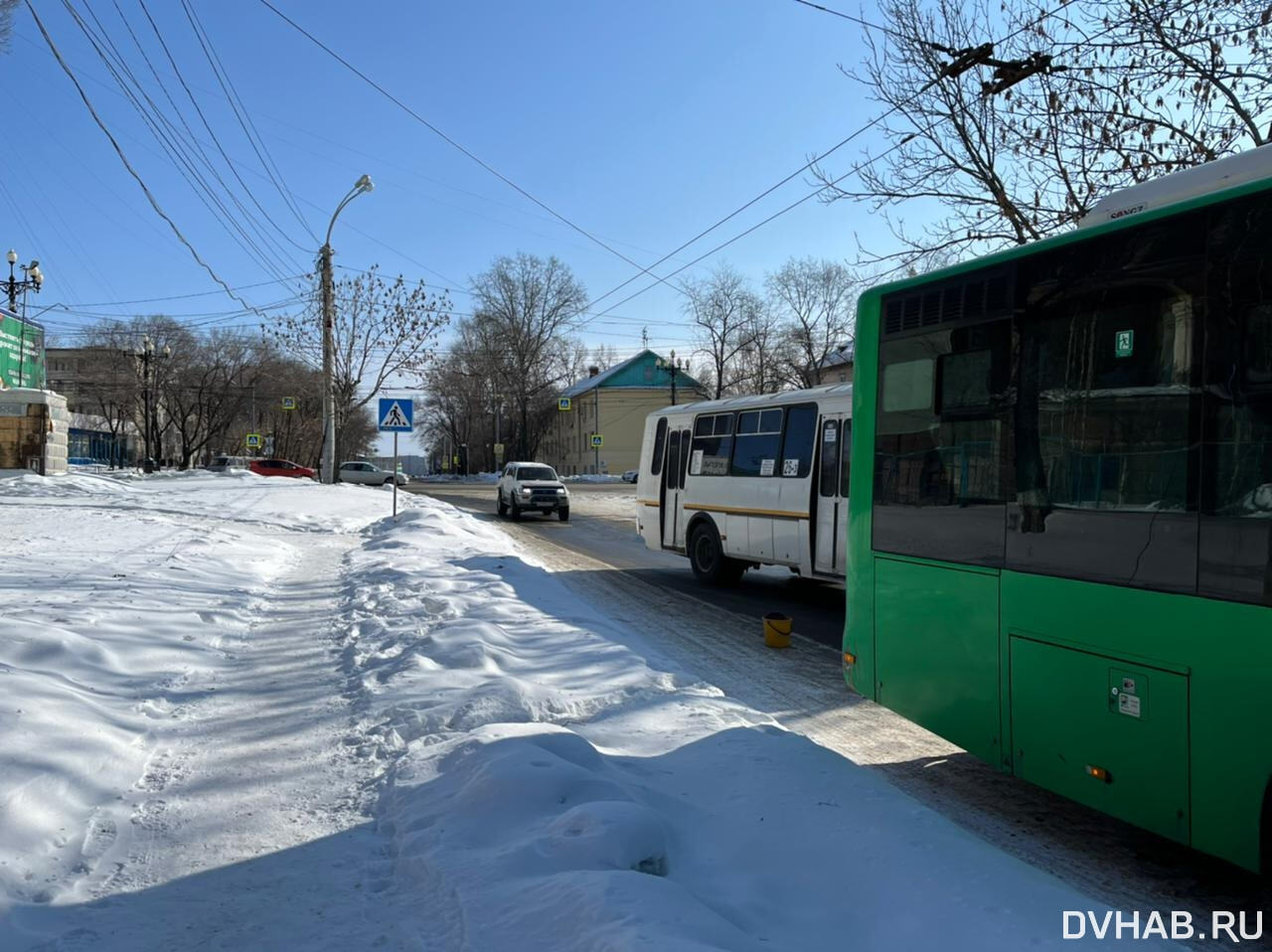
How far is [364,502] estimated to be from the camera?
89.1 feet

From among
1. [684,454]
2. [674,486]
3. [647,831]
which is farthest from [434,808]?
[674,486]

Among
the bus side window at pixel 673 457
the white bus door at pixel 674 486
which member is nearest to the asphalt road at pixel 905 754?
the white bus door at pixel 674 486

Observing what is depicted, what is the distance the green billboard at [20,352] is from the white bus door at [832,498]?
3285 centimetres

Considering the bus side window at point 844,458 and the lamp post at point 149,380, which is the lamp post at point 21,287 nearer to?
the lamp post at point 149,380

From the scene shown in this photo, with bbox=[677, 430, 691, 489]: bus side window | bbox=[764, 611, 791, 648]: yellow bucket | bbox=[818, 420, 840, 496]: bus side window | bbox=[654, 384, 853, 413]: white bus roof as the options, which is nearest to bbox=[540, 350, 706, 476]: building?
bbox=[677, 430, 691, 489]: bus side window

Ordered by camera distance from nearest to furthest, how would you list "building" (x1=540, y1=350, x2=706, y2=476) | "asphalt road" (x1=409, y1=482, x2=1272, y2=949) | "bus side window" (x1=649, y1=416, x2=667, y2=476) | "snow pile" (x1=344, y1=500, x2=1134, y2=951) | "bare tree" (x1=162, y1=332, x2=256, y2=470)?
"snow pile" (x1=344, y1=500, x2=1134, y2=951), "asphalt road" (x1=409, y1=482, x2=1272, y2=949), "bus side window" (x1=649, y1=416, x2=667, y2=476), "bare tree" (x1=162, y1=332, x2=256, y2=470), "building" (x1=540, y1=350, x2=706, y2=476)

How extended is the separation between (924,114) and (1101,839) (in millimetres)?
12360

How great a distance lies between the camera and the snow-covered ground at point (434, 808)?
3.12 metres

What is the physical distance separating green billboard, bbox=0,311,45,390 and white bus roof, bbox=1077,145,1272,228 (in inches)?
1468

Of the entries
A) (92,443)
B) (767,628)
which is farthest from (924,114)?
(92,443)

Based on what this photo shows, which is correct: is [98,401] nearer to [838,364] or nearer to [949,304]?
[838,364]

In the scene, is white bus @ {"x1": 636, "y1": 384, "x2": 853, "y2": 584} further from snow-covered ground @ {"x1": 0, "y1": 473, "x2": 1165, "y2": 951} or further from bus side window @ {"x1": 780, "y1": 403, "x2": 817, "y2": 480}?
snow-covered ground @ {"x1": 0, "y1": 473, "x2": 1165, "y2": 951}

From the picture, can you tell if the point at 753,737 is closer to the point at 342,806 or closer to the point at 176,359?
the point at 342,806

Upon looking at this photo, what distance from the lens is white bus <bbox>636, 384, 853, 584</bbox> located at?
11.2 metres
